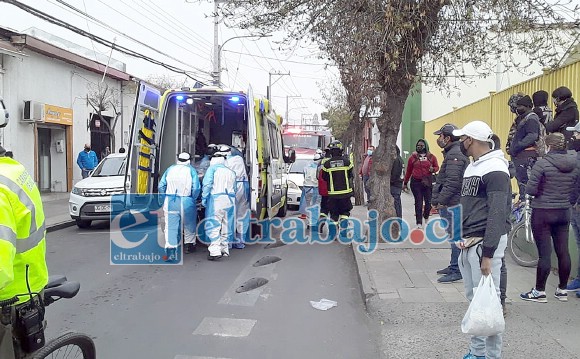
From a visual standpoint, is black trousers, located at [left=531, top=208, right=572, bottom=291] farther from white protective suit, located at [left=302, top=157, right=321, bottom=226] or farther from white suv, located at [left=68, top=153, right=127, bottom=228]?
white suv, located at [left=68, top=153, right=127, bottom=228]

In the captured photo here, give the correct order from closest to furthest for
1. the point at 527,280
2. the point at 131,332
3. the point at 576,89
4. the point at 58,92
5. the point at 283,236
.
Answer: the point at 131,332
the point at 527,280
the point at 576,89
the point at 283,236
the point at 58,92

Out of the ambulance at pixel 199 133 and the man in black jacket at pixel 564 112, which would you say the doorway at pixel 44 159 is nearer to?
the ambulance at pixel 199 133

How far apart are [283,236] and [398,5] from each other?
17.7 ft

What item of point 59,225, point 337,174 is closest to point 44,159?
point 59,225

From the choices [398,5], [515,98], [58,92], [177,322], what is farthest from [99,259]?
[58,92]

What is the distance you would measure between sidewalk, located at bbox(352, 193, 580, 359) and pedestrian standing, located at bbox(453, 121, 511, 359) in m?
0.61

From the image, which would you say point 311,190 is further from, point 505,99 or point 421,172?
point 505,99

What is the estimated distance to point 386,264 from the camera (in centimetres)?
766

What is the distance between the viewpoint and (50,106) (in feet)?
59.8

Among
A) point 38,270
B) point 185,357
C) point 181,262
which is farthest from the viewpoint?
point 181,262

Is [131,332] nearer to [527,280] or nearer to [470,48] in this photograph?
[527,280]

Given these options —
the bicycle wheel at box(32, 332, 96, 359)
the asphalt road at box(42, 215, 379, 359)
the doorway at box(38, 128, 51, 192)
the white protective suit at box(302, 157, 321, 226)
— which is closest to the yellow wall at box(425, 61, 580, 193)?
the white protective suit at box(302, 157, 321, 226)

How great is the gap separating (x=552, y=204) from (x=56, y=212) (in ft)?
41.4

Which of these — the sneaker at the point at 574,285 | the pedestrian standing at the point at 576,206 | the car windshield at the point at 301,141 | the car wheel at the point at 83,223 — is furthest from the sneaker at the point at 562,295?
the car windshield at the point at 301,141
